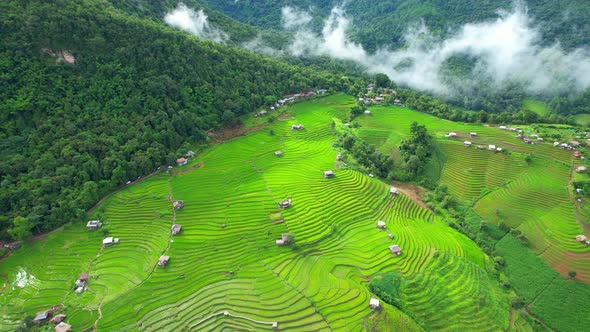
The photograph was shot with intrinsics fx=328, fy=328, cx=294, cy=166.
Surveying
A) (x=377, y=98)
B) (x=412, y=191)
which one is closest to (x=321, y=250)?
(x=412, y=191)

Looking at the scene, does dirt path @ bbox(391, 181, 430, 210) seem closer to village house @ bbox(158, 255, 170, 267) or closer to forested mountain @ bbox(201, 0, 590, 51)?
village house @ bbox(158, 255, 170, 267)

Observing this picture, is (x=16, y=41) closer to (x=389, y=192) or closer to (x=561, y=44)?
(x=389, y=192)

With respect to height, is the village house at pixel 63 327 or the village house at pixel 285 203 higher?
the village house at pixel 285 203

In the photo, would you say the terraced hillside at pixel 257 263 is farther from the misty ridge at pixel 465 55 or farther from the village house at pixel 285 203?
the misty ridge at pixel 465 55

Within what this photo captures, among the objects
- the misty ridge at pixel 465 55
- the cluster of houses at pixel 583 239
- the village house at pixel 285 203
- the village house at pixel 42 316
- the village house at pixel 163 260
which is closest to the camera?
the village house at pixel 42 316

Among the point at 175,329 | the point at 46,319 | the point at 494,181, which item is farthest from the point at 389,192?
the point at 46,319

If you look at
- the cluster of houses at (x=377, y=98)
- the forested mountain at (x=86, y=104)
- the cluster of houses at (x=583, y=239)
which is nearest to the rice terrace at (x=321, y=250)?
the cluster of houses at (x=583, y=239)

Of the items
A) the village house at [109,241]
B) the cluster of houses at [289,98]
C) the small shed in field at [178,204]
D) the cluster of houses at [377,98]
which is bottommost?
the village house at [109,241]
